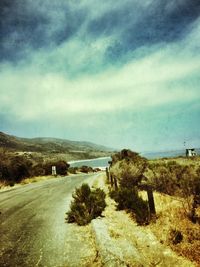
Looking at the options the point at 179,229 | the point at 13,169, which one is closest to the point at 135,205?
the point at 179,229

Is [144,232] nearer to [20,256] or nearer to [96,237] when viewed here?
[96,237]

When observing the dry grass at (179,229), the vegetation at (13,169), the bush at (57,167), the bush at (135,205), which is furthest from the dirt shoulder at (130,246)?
the bush at (57,167)

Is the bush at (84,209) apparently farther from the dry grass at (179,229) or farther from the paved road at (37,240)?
the dry grass at (179,229)

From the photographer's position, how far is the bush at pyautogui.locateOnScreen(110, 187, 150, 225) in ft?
24.9

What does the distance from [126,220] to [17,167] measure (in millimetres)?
22942

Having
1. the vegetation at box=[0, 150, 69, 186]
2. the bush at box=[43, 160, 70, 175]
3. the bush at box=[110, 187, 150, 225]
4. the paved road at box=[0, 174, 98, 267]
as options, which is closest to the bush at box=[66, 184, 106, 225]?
the paved road at box=[0, 174, 98, 267]

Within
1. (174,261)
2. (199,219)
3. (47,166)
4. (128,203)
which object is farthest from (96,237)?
(47,166)

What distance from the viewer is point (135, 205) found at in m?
8.58

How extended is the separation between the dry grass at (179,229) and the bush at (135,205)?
391mm

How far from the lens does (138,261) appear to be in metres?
4.96

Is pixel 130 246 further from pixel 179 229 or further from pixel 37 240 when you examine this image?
pixel 37 240

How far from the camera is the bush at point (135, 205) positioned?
24.9 feet

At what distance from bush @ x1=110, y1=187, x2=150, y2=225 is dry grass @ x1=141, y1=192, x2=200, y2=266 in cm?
39

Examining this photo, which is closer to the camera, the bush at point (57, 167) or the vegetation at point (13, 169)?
the vegetation at point (13, 169)
